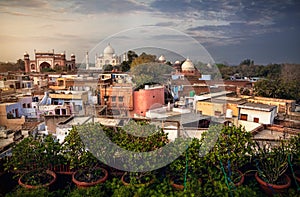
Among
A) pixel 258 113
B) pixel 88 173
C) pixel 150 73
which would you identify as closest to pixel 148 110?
pixel 150 73

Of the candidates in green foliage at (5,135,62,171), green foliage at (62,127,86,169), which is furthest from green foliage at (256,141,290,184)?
green foliage at (5,135,62,171)

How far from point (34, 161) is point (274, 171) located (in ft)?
8.47

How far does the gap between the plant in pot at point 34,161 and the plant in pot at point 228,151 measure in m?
1.72

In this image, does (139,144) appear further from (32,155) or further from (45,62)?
(45,62)

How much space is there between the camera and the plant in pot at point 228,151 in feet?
8.44

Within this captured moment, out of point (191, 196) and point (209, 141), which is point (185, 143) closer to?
point (209, 141)

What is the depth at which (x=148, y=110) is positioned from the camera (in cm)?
709

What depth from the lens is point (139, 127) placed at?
2.85m

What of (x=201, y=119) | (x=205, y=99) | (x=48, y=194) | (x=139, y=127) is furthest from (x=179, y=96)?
(x=48, y=194)

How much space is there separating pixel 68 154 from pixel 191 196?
1.44 m

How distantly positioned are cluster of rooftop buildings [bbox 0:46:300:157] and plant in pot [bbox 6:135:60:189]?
38.7 inches

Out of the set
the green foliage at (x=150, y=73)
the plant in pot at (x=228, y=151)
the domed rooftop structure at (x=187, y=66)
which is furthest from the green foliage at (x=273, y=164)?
the domed rooftop structure at (x=187, y=66)

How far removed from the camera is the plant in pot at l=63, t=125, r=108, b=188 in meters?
2.74

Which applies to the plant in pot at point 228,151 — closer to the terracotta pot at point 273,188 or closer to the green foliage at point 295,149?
the terracotta pot at point 273,188
